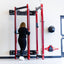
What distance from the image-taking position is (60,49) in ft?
13.5

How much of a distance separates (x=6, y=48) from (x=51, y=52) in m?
1.41

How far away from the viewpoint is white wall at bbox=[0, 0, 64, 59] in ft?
13.0

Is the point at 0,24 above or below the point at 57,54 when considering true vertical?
above

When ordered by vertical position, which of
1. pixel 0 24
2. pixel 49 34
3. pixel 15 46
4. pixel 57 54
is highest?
pixel 0 24

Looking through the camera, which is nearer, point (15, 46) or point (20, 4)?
point (15, 46)

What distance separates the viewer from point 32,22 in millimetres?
4043

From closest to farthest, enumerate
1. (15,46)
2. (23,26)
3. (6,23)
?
(23,26) → (15,46) → (6,23)

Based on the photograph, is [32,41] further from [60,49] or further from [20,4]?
[20,4]

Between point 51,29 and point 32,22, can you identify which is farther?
point 32,22

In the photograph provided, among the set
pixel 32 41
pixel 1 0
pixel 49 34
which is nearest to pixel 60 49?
pixel 49 34

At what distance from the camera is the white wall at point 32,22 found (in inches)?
156

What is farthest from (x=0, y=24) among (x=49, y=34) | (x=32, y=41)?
(x=49, y=34)

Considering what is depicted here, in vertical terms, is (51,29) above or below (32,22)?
below

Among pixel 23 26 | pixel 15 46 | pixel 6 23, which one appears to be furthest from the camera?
pixel 6 23
